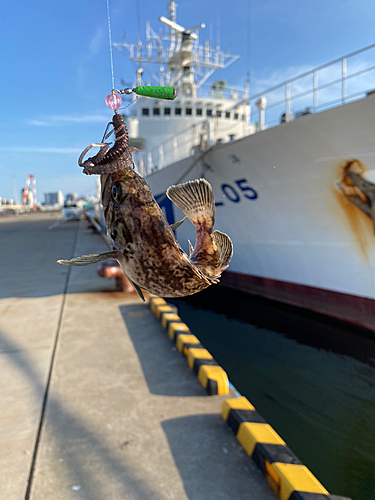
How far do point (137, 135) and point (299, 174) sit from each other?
1120 centimetres

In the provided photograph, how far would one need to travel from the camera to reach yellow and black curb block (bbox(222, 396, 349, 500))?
239 centimetres

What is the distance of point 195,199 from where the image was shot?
85cm

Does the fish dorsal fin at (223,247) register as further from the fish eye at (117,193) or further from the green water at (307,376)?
the green water at (307,376)

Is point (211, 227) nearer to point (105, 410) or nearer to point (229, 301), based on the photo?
point (105, 410)

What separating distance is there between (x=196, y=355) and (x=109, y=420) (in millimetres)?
1380

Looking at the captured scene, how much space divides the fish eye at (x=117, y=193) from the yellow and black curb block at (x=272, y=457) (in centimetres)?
256

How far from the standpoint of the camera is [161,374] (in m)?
4.27

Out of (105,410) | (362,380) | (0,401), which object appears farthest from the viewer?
(362,380)

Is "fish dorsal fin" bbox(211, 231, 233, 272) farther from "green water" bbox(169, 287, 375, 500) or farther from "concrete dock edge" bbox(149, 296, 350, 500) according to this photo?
"green water" bbox(169, 287, 375, 500)

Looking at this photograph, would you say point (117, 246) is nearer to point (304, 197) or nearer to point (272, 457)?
point (272, 457)

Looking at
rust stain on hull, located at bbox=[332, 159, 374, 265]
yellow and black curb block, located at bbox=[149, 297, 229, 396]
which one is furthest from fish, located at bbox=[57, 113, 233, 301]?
rust stain on hull, located at bbox=[332, 159, 374, 265]

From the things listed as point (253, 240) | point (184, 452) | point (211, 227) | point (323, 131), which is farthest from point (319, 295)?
point (211, 227)

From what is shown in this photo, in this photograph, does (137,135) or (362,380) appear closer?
(362,380)

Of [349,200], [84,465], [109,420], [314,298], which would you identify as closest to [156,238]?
[84,465]
